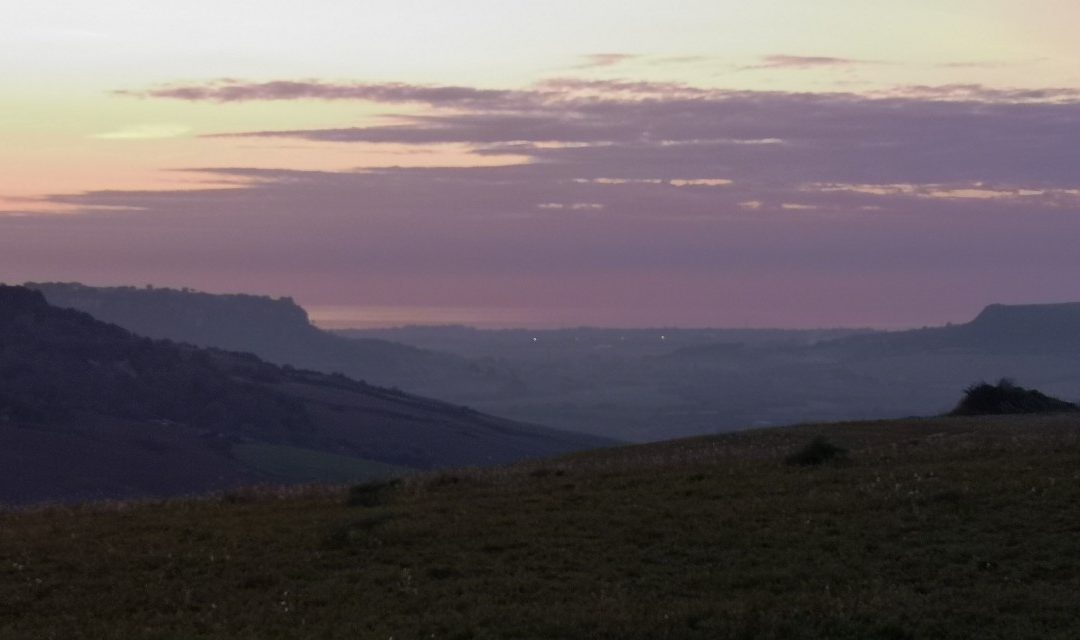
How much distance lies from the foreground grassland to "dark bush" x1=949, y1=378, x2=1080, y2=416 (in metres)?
22.8

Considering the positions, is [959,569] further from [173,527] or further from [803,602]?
[173,527]

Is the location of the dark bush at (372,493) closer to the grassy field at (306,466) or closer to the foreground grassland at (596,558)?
the foreground grassland at (596,558)

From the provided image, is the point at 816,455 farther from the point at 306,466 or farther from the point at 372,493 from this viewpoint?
the point at 306,466

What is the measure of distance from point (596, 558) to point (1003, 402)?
36.0 meters

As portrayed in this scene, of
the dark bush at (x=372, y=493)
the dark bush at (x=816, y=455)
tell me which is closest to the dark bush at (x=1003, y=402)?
the dark bush at (x=816, y=455)

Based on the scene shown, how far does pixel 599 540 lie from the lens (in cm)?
2197

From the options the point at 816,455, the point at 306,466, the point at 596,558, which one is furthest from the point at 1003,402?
the point at 306,466

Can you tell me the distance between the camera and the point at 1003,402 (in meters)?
52.2

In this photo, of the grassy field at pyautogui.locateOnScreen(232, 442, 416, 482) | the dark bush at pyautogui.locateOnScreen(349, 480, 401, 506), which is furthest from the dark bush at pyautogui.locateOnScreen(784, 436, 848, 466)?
the grassy field at pyautogui.locateOnScreen(232, 442, 416, 482)

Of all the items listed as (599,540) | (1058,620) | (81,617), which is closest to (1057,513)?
(1058,620)

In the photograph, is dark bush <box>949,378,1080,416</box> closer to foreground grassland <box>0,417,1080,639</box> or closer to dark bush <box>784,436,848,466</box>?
dark bush <box>784,436,848,466</box>

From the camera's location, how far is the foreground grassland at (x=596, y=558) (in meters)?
17.4

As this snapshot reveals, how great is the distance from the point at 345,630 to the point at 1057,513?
477 inches

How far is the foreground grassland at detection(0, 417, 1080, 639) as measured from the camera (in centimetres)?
1739
